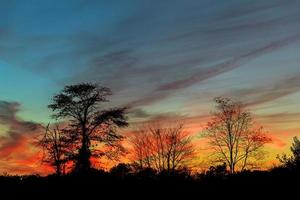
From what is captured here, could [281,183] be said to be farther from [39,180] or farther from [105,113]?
[105,113]

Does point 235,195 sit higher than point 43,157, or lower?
lower

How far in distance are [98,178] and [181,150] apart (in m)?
48.8

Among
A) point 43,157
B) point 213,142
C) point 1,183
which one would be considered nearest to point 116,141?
point 43,157

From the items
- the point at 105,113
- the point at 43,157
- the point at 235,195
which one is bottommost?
the point at 235,195

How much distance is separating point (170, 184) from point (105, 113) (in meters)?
36.1

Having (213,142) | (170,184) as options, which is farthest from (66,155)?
(170,184)

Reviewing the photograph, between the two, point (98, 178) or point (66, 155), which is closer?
point (98, 178)

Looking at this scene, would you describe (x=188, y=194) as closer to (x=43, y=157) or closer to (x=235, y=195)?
(x=235, y=195)

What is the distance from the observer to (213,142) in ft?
207

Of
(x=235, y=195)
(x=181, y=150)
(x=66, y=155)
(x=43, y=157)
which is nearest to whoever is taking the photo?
(x=235, y=195)

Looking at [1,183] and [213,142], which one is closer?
[1,183]

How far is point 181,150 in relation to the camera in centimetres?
6762

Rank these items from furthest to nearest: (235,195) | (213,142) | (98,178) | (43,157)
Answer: (213,142)
(43,157)
(98,178)
(235,195)

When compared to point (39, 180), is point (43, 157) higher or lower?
higher
